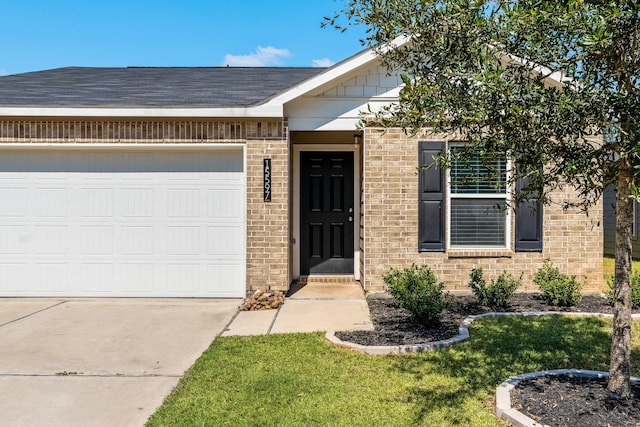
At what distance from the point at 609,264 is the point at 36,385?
1186 cm

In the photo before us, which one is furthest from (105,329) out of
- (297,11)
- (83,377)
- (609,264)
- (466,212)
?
(609,264)

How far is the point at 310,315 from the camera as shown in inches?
249

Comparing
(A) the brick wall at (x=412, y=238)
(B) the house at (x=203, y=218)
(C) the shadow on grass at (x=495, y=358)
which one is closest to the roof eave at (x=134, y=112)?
(B) the house at (x=203, y=218)

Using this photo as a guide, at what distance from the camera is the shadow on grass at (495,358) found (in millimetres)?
3678

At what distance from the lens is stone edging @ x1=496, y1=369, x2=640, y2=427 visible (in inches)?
120

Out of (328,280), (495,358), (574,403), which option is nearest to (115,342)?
(495,358)

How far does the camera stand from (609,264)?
36.5 ft

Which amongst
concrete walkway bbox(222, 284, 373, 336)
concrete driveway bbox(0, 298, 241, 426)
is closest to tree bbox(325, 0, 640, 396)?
concrete driveway bbox(0, 298, 241, 426)

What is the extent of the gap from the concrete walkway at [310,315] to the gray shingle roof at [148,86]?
323 cm

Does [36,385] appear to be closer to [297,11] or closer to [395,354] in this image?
[395,354]

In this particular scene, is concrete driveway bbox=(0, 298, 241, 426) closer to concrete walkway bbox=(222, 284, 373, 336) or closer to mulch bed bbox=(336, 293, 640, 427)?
concrete walkway bbox=(222, 284, 373, 336)

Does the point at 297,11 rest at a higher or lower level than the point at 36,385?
higher

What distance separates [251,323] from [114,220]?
129 inches

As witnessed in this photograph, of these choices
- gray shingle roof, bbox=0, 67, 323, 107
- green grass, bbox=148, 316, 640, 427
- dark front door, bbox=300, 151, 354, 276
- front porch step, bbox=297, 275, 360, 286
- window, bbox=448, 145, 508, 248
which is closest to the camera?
green grass, bbox=148, 316, 640, 427
